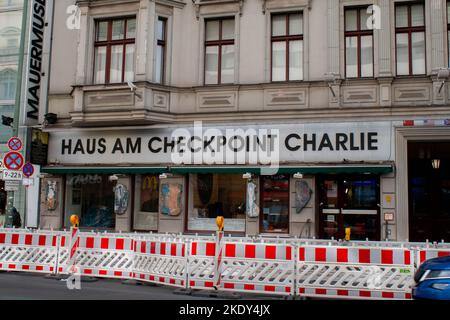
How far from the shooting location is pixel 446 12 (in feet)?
49.8

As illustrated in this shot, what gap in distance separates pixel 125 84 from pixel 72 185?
4245 mm

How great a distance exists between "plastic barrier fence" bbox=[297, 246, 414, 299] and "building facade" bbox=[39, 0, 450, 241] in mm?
5520

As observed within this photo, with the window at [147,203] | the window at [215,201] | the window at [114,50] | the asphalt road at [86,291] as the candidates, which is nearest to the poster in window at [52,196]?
the window at [147,203]

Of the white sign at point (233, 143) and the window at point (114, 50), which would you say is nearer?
the white sign at point (233, 143)

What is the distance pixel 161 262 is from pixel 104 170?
22.6ft

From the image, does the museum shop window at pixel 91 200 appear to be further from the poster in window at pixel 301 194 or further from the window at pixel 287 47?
the window at pixel 287 47

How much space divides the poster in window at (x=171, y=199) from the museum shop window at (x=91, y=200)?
206cm

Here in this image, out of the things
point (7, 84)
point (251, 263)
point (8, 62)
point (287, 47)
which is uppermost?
point (8, 62)

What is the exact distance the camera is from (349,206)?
15836 mm

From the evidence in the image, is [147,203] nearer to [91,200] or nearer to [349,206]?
[91,200]

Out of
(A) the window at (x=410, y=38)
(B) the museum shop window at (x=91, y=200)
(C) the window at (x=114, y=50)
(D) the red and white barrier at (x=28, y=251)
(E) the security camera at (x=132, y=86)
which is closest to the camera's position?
(D) the red and white barrier at (x=28, y=251)

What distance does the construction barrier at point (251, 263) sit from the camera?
9695mm

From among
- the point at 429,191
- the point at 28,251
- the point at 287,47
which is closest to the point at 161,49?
the point at 287,47

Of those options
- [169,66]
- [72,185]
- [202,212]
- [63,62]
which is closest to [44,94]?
[63,62]
